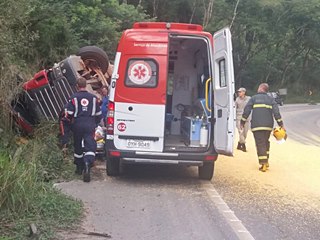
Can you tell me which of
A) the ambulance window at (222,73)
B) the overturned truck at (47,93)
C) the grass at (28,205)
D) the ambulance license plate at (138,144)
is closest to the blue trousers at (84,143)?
the ambulance license plate at (138,144)

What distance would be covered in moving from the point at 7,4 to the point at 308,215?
18.7ft

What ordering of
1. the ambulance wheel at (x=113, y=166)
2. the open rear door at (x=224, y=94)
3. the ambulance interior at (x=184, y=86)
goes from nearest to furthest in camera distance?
the open rear door at (x=224, y=94) < the ambulance wheel at (x=113, y=166) < the ambulance interior at (x=184, y=86)

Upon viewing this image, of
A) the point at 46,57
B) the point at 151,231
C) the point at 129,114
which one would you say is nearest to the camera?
the point at 151,231

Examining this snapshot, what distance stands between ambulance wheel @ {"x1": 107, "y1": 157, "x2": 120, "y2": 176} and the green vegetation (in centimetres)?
71

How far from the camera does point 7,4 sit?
28.4ft

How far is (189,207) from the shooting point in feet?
23.2

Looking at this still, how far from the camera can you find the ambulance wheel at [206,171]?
8898mm

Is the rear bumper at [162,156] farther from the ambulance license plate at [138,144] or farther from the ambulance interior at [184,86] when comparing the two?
the ambulance interior at [184,86]

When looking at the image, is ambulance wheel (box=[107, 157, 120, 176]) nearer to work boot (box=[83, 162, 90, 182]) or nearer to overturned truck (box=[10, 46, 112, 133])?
work boot (box=[83, 162, 90, 182])

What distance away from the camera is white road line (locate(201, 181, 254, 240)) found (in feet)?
19.2

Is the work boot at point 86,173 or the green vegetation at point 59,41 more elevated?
the green vegetation at point 59,41

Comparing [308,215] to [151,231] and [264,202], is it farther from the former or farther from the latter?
[151,231]

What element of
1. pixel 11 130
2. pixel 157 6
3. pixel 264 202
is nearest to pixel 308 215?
pixel 264 202

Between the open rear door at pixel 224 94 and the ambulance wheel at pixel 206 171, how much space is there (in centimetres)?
46
